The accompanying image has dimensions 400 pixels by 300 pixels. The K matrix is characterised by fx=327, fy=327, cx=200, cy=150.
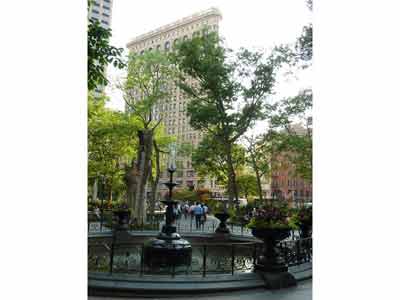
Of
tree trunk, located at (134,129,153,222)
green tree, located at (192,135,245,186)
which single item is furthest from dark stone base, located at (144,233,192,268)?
green tree, located at (192,135,245,186)

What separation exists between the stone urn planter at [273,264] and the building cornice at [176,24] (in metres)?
25.7

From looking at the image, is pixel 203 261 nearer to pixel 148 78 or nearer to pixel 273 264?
pixel 273 264

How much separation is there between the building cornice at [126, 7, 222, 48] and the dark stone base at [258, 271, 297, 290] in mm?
26068

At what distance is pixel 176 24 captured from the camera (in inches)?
1253

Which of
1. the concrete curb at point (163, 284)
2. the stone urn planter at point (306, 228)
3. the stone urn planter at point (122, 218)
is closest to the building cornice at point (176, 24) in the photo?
the stone urn planter at point (122, 218)

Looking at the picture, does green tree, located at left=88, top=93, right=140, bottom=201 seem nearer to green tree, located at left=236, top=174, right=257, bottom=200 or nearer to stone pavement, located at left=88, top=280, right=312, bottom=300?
green tree, located at left=236, top=174, right=257, bottom=200

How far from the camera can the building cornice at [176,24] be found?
28.4 meters

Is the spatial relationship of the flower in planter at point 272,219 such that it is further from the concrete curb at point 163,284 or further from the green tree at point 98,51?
the green tree at point 98,51

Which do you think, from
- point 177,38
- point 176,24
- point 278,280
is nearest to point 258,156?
point 278,280

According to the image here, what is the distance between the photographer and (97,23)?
3998 millimetres

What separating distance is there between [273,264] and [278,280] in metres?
0.27
